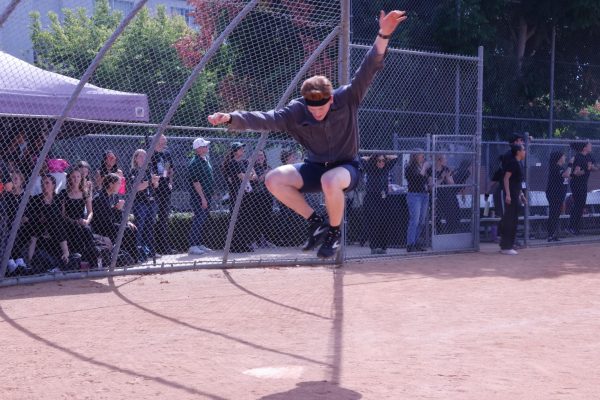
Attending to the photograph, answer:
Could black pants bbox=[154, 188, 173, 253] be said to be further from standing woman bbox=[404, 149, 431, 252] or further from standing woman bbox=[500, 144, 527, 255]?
standing woman bbox=[500, 144, 527, 255]

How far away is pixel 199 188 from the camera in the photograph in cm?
1261

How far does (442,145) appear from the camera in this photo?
569 inches

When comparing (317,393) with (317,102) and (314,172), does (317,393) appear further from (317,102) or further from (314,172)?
(317,102)

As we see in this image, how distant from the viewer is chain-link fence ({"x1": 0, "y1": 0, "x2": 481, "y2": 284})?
10.5 metres

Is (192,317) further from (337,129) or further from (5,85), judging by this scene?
(5,85)

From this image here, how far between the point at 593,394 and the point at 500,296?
423 cm

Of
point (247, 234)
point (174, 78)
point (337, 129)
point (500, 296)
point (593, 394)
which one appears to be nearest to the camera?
point (593, 394)

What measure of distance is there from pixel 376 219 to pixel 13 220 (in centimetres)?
591

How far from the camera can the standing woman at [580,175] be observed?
52.0 feet

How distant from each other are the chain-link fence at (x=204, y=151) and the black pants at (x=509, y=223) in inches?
22.1

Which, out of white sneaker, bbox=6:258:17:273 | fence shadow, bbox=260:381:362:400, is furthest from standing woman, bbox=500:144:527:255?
fence shadow, bbox=260:381:362:400

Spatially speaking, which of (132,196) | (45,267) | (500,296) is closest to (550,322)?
(500,296)

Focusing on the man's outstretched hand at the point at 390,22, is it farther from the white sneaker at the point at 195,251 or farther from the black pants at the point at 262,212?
the white sneaker at the point at 195,251

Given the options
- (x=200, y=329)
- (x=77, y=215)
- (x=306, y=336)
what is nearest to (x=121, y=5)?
(x=77, y=215)
